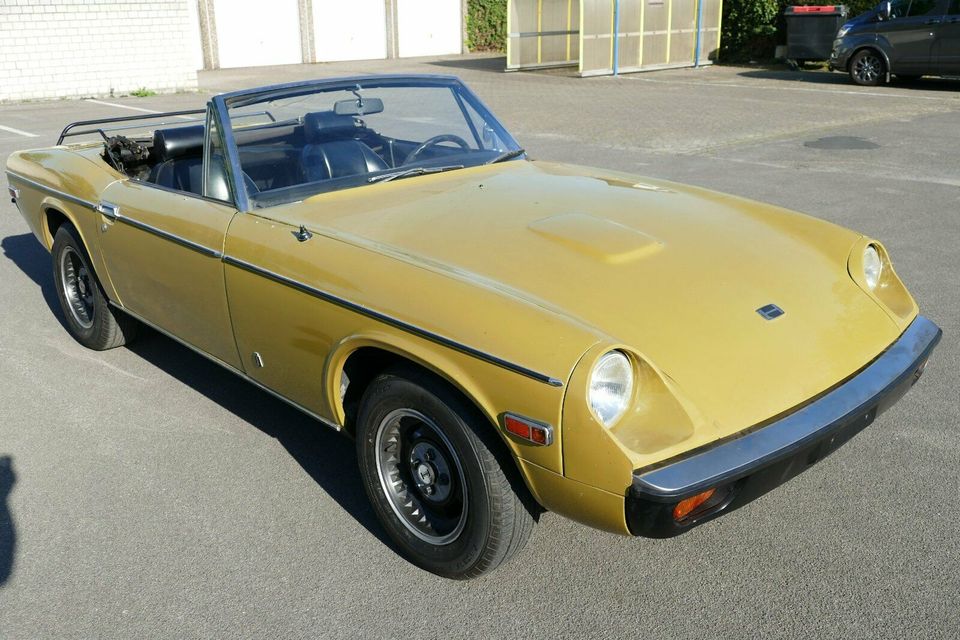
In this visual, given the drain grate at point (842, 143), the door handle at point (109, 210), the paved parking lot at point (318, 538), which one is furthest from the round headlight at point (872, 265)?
the drain grate at point (842, 143)

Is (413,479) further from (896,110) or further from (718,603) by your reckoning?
(896,110)

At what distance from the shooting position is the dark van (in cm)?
1512

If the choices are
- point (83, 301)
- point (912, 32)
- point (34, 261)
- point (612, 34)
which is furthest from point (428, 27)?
point (83, 301)

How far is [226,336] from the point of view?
366cm

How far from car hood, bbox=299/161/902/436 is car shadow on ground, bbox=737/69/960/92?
48.0 ft

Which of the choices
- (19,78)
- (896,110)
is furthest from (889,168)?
(19,78)

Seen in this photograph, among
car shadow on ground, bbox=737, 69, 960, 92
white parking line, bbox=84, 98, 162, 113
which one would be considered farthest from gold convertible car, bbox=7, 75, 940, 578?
car shadow on ground, bbox=737, 69, 960, 92

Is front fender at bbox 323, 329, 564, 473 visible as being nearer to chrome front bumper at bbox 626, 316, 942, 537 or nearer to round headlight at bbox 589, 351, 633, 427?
round headlight at bbox 589, 351, 633, 427

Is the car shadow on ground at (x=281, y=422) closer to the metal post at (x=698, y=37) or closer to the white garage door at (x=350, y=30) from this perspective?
the metal post at (x=698, y=37)

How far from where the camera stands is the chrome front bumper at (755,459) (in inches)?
93.5

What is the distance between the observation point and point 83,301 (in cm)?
507

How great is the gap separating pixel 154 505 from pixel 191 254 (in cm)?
101

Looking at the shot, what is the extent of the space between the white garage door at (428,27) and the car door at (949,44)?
58.5ft

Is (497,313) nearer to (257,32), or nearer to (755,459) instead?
(755,459)
